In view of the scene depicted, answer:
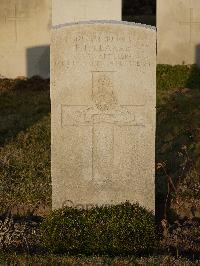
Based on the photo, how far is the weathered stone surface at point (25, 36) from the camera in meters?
13.6

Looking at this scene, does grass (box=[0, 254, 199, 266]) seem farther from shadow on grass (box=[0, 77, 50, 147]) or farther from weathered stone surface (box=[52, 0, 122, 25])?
weathered stone surface (box=[52, 0, 122, 25])

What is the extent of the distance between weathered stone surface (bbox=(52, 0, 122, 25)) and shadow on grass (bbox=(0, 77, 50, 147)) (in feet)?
5.10

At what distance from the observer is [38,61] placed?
1362 centimetres

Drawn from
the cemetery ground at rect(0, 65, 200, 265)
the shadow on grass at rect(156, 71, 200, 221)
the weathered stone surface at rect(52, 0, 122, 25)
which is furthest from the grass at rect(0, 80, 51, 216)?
the weathered stone surface at rect(52, 0, 122, 25)

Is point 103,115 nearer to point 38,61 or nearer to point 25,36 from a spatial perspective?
point 38,61

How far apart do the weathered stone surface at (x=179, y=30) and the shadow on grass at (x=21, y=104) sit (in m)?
2.85

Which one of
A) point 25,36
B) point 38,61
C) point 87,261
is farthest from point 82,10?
point 87,261

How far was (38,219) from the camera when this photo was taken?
A: 5934 mm

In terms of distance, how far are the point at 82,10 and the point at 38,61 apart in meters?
3.13

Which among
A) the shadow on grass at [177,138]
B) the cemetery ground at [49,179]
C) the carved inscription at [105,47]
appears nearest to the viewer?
the cemetery ground at [49,179]

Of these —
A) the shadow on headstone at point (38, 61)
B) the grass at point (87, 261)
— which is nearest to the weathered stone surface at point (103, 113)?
the grass at point (87, 261)

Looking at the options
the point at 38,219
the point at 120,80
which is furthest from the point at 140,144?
the point at 38,219

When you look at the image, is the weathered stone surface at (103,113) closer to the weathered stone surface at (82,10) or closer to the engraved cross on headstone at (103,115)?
the engraved cross on headstone at (103,115)

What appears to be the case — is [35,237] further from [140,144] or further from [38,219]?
[140,144]
